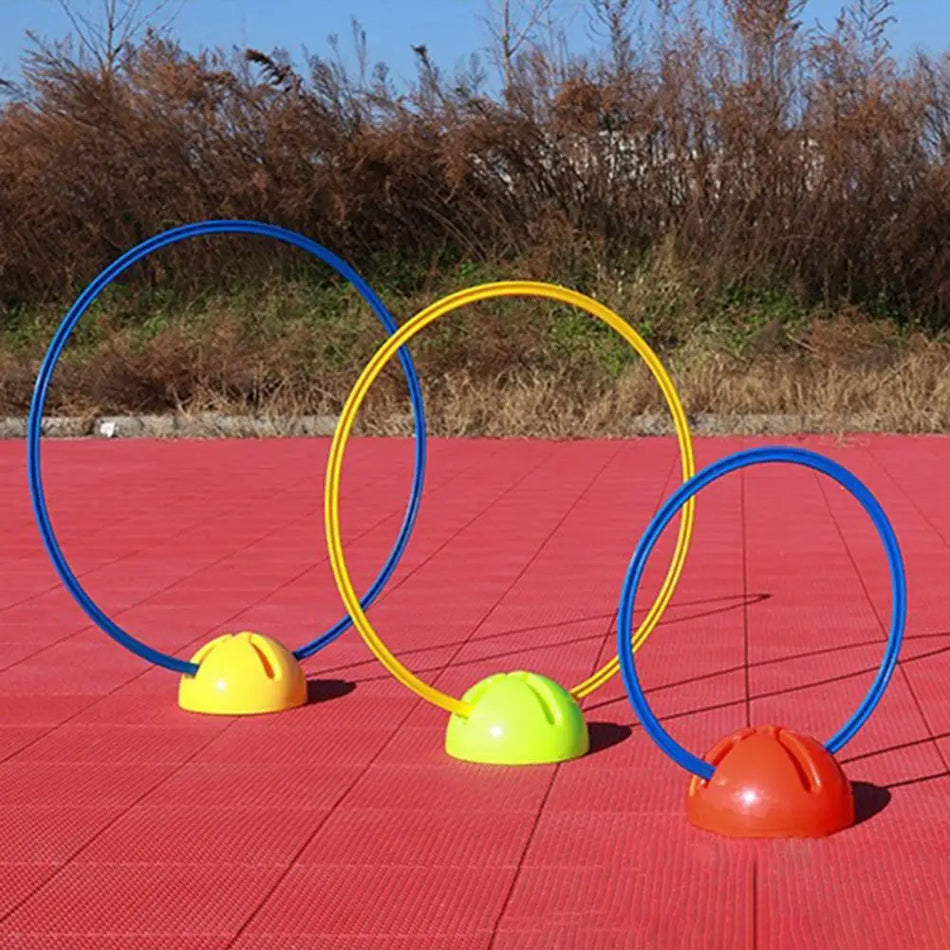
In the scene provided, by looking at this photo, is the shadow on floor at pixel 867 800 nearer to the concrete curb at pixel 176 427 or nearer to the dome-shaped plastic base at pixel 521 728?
the dome-shaped plastic base at pixel 521 728

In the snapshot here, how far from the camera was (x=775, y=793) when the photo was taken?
4.89 meters

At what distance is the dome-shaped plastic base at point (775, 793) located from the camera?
4879 mm

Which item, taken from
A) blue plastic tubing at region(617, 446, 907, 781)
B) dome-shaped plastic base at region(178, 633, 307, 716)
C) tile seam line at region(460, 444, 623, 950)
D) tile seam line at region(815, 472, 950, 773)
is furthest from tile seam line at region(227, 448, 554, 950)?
tile seam line at region(815, 472, 950, 773)

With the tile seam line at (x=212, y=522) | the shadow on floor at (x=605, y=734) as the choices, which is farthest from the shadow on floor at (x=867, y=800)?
the tile seam line at (x=212, y=522)

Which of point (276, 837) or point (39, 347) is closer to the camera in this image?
point (276, 837)

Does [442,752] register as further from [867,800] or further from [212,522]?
[212,522]

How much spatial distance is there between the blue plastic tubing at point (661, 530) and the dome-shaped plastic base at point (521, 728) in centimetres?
74

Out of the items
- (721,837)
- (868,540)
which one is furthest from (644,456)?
(721,837)

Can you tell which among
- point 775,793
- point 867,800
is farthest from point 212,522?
point 775,793

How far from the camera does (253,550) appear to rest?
10438 millimetres

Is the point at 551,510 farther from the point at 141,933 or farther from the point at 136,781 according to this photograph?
the point at 141,933

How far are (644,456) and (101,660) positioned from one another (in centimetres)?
807

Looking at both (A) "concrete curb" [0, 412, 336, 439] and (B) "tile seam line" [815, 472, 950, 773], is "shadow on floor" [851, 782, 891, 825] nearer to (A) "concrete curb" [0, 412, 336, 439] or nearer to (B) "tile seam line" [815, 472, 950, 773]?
(B) "tile seam line" [815, 472, 950, 773]

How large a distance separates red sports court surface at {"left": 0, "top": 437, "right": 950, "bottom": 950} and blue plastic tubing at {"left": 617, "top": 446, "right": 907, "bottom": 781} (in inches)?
8.5
